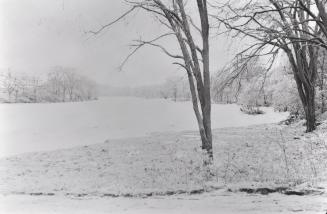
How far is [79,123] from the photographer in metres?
32.4

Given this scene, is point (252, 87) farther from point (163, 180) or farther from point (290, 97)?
point (290, 97)

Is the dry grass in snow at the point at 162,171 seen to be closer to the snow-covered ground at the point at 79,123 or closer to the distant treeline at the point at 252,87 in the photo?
the distant treeline at the point at 252,87

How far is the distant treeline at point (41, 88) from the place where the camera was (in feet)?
93.0

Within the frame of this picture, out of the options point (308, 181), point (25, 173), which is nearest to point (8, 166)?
point (25, 173)

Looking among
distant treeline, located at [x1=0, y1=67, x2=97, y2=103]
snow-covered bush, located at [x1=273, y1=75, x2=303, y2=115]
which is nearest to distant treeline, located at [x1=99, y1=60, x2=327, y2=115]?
snow-covered bush, located at [x1=273, y1=75, x2=303, y2=115]

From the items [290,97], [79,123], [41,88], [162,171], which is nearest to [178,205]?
[162,171]

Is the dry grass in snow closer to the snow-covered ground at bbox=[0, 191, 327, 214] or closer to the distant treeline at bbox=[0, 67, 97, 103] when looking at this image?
the snow-covered ground at bbox=[0, 191, 327, 214]

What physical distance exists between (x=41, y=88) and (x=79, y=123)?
482 inches

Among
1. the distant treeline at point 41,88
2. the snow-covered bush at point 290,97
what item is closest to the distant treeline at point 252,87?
the snow-covered bush at point 290,97

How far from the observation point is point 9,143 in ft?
81.3

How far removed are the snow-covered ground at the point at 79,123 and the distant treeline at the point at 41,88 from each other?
1164 millimetres

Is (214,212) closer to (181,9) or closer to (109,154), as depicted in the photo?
(181,9)

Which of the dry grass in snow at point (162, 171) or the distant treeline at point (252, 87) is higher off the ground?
the distant treeline at point (252, 87)

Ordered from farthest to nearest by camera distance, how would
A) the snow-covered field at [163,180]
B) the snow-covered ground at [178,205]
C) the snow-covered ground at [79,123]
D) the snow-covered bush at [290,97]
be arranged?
the snow-covered bush at [290,97] → the snow-covered ground at [79,123] → the snow-covered field at [163,180] → the snow-covered ground at [178,205]
